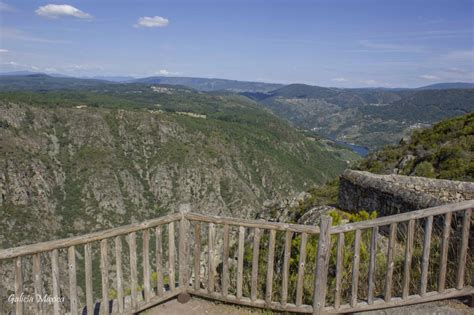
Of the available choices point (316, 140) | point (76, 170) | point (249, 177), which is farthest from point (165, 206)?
point (316, 140)

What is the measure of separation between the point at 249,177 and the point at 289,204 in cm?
10030

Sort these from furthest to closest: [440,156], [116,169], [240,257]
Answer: [116,169], [440,156], [240,257]

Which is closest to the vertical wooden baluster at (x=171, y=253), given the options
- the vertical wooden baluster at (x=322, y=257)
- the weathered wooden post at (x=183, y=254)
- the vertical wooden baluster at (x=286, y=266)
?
the weathered wooden post at (x=183, y=254)

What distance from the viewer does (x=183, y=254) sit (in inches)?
215

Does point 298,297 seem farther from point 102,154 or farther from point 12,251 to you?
point 102,154

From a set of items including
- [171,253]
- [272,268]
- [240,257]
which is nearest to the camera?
[272,268]

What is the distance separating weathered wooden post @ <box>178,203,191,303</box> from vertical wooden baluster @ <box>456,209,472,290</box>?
351 cm

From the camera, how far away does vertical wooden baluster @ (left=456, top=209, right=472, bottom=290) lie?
4.70 meters

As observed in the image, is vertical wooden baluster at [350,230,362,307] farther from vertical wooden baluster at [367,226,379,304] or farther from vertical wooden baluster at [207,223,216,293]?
vertical wooden baluster at [207,223,216,293]

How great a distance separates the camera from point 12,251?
4047mm

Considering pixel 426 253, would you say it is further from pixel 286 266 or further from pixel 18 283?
pixel 18 283

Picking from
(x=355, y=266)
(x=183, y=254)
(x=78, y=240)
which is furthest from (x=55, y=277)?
(x=355, y=266)

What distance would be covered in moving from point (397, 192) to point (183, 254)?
6.01 metres

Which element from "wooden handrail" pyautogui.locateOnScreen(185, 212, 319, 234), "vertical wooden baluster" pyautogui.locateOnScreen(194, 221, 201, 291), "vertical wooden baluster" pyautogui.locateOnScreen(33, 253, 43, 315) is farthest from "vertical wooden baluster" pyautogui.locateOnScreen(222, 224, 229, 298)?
"vertical wooden baluster" pyautogui.locateOnScreen(33, 253, 43, 315)
